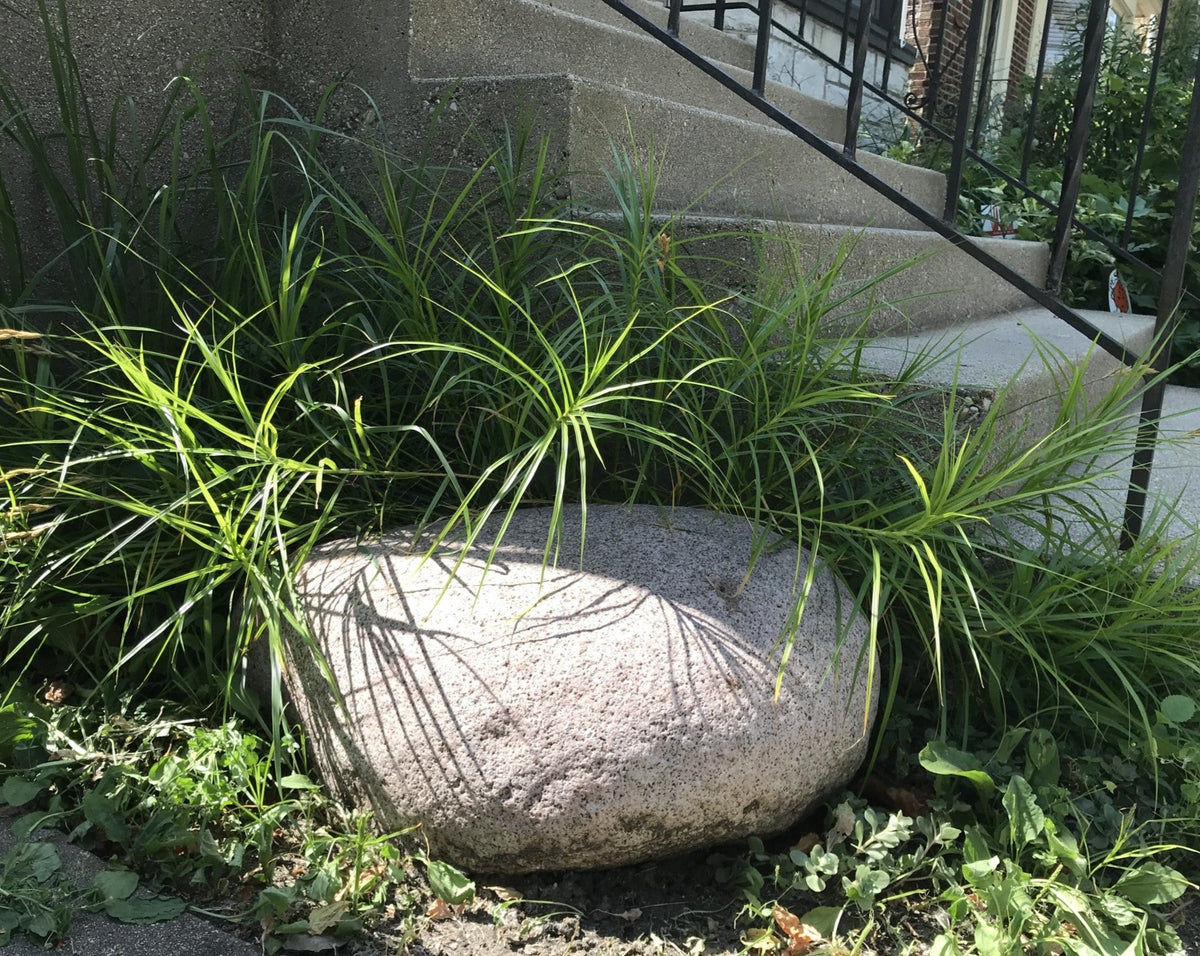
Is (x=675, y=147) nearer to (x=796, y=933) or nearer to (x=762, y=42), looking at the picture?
(x=762, y=42)

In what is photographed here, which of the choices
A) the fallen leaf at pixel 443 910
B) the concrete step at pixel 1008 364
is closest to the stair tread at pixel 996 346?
the concrete step at pixel 1008 364

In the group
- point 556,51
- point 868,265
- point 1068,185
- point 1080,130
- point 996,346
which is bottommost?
point 996,346

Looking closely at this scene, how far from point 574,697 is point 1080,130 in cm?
168

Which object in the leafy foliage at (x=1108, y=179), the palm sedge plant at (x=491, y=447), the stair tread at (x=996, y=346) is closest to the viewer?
the palm sedge plant at (x=491, y=447)

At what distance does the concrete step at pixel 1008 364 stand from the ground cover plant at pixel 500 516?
0.08m

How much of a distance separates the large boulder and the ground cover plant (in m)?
0.08

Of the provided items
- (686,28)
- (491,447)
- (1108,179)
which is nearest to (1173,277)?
(491,447)

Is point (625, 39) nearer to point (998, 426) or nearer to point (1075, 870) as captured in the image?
point (998, 426)

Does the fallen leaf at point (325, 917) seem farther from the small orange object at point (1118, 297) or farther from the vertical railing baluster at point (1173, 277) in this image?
the small orange object at point (1118, 297)

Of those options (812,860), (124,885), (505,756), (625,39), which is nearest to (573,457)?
(505,756)

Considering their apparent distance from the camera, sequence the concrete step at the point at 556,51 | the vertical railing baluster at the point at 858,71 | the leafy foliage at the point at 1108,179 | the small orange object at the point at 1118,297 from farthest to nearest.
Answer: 1. the leafy foliage at the point at 1108,179
2. the small orange object at the point at 1118,297
3. the concrete step at the point at 556,51
4. the vertical railing baluster at the point at 858,71

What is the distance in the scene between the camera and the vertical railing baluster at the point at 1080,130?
86.6 inches

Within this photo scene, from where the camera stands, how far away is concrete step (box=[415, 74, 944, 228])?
216 centimetres

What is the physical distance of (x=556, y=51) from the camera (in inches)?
109
